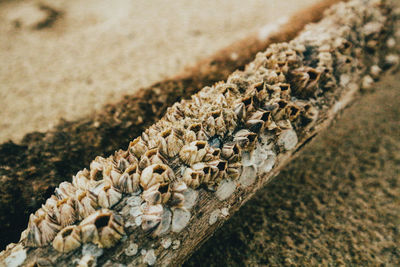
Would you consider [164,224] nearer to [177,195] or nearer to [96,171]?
[177,195]

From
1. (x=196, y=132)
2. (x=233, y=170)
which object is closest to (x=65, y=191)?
(x=196, y=132)

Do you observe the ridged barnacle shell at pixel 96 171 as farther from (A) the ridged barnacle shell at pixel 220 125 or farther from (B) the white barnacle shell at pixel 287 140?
(B) the white barnacle shell at pixel 287 140

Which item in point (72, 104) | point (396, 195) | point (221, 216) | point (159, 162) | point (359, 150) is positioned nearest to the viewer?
point (159, 162)

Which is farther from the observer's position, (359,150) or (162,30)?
(162,30)


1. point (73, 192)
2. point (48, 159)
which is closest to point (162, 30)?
point (48, 159)

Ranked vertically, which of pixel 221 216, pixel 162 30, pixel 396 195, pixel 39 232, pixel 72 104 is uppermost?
pixel 162 30

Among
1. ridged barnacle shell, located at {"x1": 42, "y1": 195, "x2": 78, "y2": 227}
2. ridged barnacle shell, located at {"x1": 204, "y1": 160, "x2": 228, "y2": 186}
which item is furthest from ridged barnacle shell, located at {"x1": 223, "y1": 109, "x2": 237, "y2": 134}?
ridged barnacle shell, located at {"x1": 42, "y1": 195, "x2": 78, "y2": 227}

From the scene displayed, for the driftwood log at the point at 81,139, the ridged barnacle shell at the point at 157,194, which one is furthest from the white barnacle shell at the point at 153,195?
the driftwood log at the point at 81,139

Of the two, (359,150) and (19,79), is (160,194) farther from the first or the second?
(19,79)
